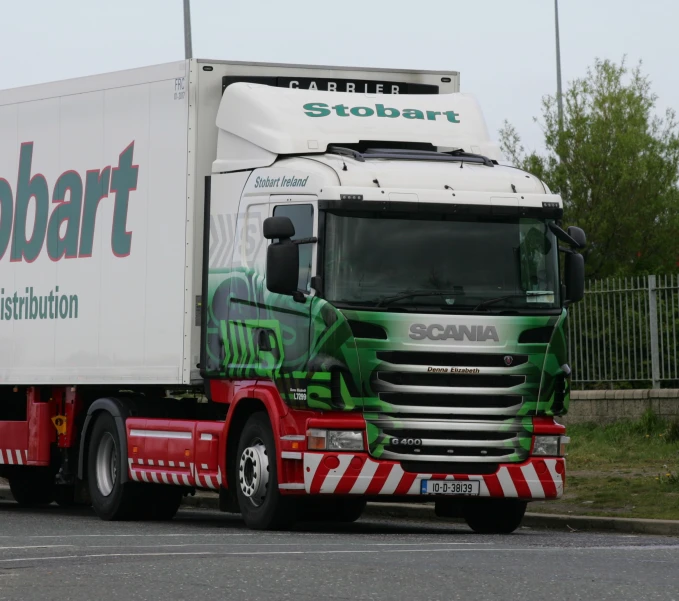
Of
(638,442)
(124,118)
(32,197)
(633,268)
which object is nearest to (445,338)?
(124,118)

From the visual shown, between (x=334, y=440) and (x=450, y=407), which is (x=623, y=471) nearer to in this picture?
(x=450, y=407)

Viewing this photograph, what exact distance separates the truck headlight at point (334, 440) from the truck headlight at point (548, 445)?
1.59 meters

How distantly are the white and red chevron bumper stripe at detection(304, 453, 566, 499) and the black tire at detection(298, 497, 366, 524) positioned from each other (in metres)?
1.76

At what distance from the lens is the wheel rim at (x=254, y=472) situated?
1470cm

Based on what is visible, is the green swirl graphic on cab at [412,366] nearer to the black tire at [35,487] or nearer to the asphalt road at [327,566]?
the asphalt road at [327,566]

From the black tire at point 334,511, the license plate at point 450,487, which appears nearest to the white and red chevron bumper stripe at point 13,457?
the black tire at point 334,511

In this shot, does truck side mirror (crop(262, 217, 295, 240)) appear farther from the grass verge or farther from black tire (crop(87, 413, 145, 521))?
the grass verge

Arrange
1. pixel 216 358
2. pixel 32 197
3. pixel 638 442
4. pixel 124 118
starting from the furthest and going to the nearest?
pixel 638 442 < pixel 32 197 < pixel 124 118 < pixel 216 358

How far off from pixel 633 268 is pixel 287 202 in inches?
764

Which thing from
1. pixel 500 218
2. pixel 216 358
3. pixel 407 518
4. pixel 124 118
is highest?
pixel 124 118

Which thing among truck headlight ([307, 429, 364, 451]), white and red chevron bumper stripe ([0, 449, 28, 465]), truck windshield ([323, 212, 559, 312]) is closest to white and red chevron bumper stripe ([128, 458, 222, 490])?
truck headlight ([307, 429, 364, 451])

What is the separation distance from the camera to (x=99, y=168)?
1695 cm

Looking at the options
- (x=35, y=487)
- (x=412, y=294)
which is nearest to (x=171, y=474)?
(x=412, y=294)

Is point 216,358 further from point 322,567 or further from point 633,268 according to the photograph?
point 633,268
